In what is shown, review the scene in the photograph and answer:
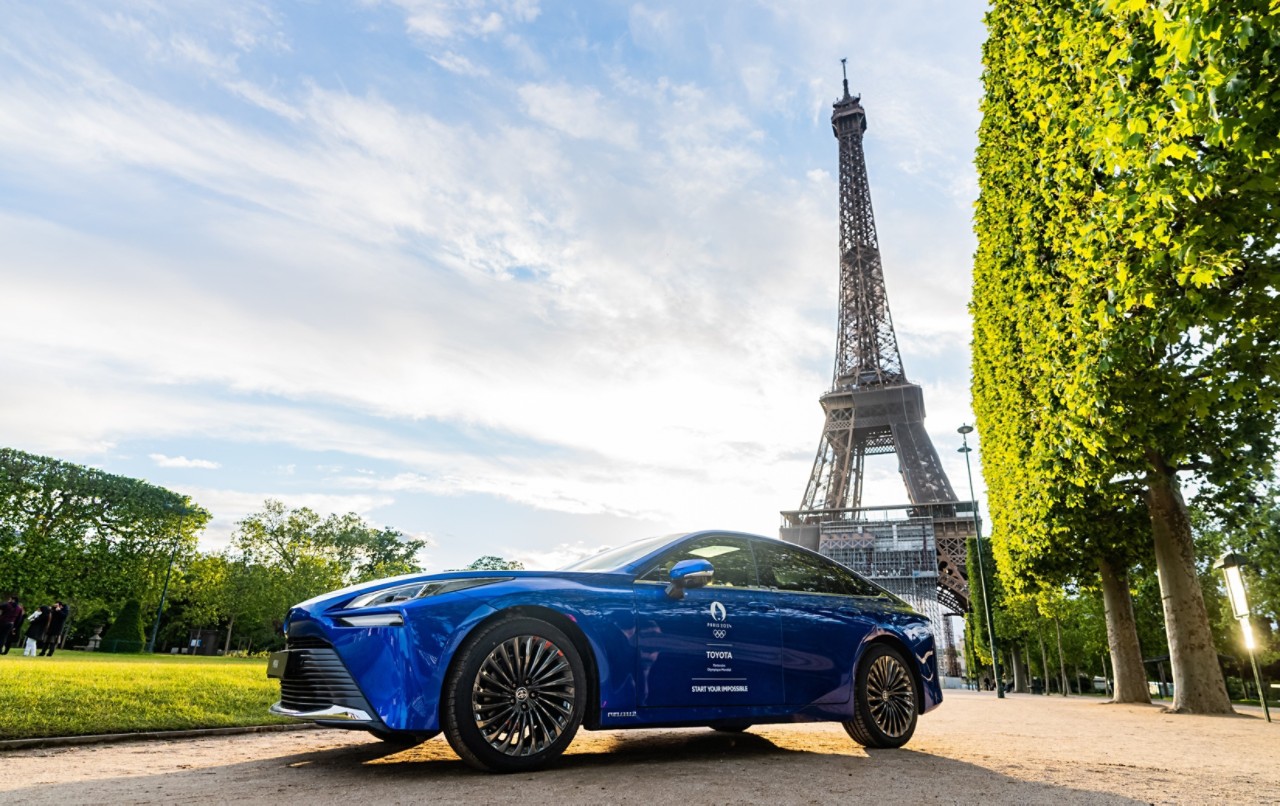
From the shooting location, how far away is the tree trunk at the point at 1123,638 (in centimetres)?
1606

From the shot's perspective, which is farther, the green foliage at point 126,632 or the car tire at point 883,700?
the green foliage at point 126,632

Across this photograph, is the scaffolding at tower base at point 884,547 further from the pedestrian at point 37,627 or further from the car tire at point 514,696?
the car tire at point 514,696

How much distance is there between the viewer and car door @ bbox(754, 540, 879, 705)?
17.0 ft

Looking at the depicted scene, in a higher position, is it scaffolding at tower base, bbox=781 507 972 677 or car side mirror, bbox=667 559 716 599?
scaffolding at tower base, bbox=781 507 972 677

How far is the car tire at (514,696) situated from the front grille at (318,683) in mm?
493

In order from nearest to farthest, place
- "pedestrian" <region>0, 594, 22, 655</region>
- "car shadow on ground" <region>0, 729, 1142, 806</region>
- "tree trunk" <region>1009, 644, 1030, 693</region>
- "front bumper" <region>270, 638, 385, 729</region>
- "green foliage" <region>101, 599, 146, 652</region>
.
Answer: "car shadow on ground" <region>0, 729, 1142, 806</region>
"front bumper" <region>270, 638, 385, 729</region>
"pedestrian" <region>0, 594, 22, 655</region>
"green foliage" <region>101, 599, 146, 652</region>
"tree trunk" <region>1009, 644, 1030, 693</region>

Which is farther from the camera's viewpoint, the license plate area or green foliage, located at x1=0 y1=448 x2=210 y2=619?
green foliage, located at x1=0 y1=448 x2=210 y2=619

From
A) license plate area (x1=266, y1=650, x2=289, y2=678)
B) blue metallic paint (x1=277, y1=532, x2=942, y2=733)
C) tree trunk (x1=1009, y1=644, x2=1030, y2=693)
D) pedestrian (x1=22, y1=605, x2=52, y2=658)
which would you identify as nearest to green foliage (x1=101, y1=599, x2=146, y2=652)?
pedestrian (x1=22, y1=605, x2=52, y2=658)

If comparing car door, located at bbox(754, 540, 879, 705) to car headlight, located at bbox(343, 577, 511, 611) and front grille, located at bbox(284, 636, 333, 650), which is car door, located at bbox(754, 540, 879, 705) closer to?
car headlight, located at bbox(343, 577, 511, 611)

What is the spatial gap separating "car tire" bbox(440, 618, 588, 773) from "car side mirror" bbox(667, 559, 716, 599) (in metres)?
0.75

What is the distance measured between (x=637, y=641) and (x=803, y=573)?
69.6 inches

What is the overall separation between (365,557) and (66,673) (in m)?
51.5

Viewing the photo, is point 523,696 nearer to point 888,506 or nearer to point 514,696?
point 514,696

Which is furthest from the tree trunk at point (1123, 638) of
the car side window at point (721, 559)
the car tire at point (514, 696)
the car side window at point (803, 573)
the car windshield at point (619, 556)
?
the car tire at point (514, 696)
